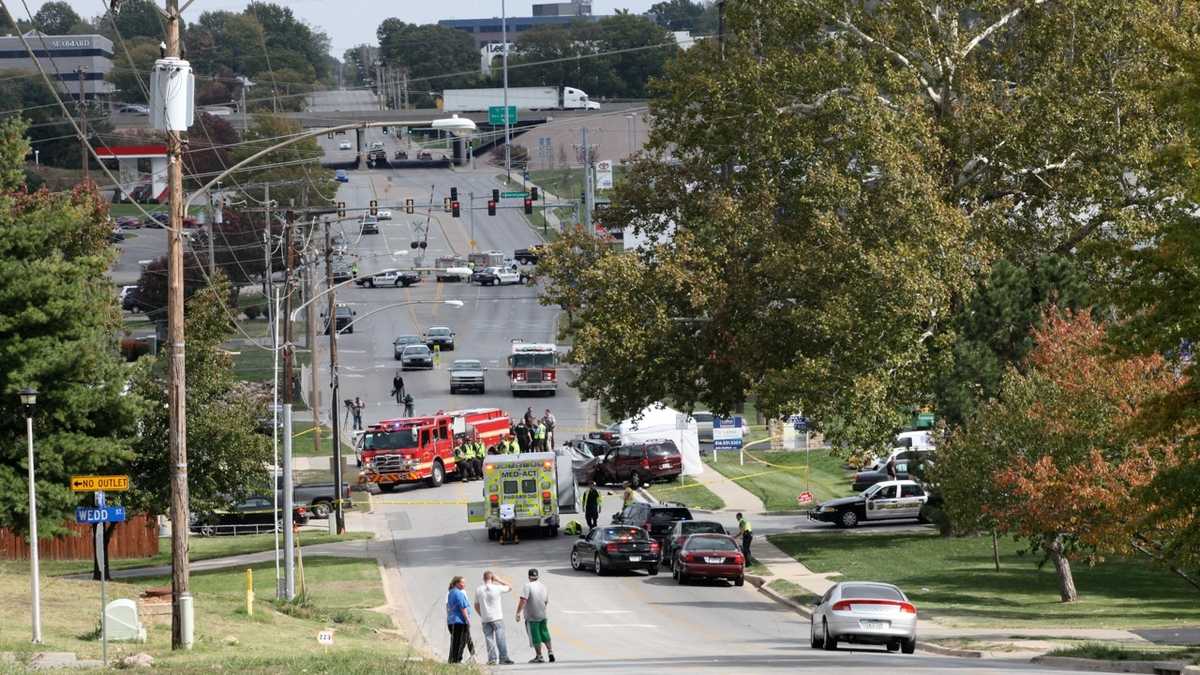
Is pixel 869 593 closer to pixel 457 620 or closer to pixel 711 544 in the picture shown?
pixel 457 620

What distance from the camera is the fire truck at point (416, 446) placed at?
63.8m

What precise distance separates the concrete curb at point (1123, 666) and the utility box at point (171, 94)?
1483 cm

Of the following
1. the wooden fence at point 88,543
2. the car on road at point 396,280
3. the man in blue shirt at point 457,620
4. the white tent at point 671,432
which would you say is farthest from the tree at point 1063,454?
the car on road at point 396,280

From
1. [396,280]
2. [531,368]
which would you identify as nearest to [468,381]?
[531,368]

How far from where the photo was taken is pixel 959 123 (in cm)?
4738

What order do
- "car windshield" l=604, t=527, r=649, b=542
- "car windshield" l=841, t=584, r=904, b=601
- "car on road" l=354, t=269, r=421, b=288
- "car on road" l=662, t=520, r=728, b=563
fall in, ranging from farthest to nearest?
"car on road" l=354, t=269, r=421, b=288
"car on road" l=662, t=520, r=728, b=563
"car windshield" l=604, t=527, r=649, b=542
"car windshield" l=841, t=584, r=904, b=601

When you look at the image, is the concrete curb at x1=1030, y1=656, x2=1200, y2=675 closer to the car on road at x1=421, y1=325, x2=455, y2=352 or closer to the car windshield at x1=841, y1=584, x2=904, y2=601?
the car windshield at x1=841, y1=584, x2=904, y2=601

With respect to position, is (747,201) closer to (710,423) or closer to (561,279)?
(561,279)

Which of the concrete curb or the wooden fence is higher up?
the concrete curb

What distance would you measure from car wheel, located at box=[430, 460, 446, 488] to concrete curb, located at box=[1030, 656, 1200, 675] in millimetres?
41929

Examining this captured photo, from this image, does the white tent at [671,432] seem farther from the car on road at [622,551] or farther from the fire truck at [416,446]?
the car on road at [622,551]

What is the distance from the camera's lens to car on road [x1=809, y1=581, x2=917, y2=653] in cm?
2827

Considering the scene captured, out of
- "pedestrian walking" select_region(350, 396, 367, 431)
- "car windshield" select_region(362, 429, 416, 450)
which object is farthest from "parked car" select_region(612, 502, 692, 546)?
"pedestrian walking" select_region(350, 396, 367, 431)

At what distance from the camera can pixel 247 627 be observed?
30.7 m
